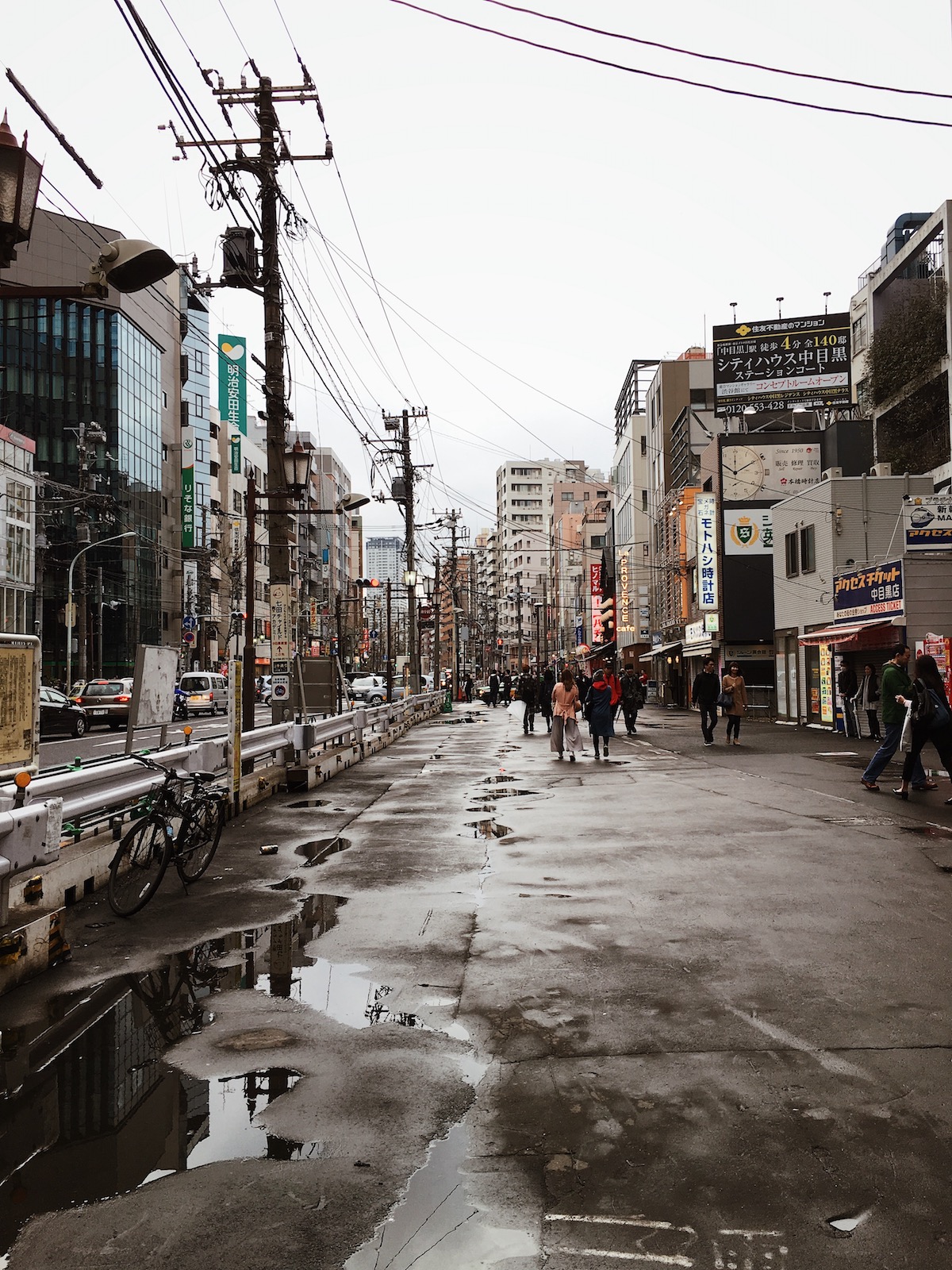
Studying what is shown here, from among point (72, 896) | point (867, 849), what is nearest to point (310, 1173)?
point (72, 896)

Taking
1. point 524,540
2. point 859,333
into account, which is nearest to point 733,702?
point 859,333

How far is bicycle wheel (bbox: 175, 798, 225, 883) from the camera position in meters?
8.92

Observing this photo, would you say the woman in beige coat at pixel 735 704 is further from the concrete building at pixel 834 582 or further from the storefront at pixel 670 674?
the storefront at pixel 670 674

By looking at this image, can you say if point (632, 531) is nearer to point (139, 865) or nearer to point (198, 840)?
point (198, 840)

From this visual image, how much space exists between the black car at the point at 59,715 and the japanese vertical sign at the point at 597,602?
5799 centimetres

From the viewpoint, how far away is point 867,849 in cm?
1029

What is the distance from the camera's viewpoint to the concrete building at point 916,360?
127ft

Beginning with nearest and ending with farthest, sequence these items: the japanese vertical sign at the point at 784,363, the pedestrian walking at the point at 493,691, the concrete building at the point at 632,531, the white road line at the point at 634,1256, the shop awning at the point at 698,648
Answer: the white road line at the point at 634,1256, the shop awning at the point at 698,648, the japanese vertical sign at the point at 784,363, the pedestrian walking at the point at 493,691, the concrete building at the point at 632,531

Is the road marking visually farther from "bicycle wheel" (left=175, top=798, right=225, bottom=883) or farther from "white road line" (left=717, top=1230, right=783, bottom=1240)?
"bicycle wheel" (left=175, top=798, right=225, bottom=883)

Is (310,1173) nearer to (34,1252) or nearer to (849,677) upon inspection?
(34,1252)

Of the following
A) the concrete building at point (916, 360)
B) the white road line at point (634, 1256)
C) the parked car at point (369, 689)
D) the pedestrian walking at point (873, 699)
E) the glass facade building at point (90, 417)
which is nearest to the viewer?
the white road line at point (634, 1256)

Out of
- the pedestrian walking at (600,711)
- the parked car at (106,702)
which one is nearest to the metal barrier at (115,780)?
the pedestrian walking at (600,711)

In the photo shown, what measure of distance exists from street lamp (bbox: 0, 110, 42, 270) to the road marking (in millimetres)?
5913

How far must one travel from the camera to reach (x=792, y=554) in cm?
3541
